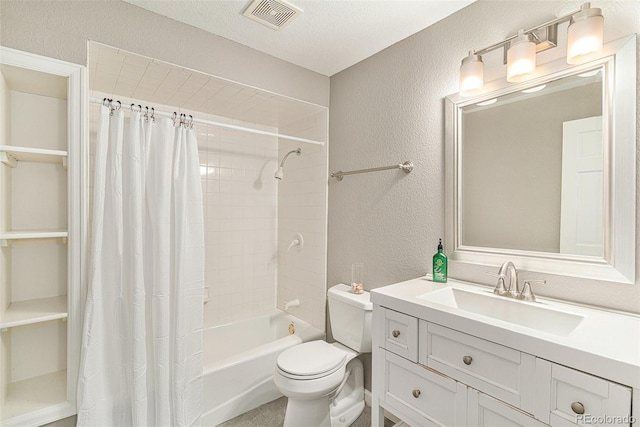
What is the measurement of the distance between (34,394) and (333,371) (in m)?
1.47

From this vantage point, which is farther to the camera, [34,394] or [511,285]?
[34,394]

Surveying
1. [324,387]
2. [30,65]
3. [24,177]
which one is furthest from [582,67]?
[24,177]

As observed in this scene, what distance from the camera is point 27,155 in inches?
57.2

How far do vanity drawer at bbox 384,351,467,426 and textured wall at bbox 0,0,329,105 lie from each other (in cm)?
189

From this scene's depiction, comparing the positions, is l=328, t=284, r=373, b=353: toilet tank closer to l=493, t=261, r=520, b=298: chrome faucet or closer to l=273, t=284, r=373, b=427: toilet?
l=273, t=284, r=373, b=427: toilet

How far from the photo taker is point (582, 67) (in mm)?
1217

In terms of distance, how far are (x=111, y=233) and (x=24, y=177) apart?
57cm

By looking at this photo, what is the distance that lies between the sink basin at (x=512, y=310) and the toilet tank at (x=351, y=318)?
0.49 metres

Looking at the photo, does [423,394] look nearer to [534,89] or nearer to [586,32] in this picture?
[534,89]

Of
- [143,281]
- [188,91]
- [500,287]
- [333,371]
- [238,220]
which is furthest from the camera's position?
[238,220]

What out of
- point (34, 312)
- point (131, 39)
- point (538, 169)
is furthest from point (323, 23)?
point (34, 312)

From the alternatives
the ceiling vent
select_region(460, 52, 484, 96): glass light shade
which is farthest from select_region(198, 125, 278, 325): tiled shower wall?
select_region(460, 52, 484, 96): glass light shade

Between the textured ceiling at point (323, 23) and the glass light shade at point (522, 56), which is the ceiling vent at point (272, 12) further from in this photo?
the glass light shade at point (522, 56)

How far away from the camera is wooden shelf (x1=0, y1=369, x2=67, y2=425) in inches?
53.1
